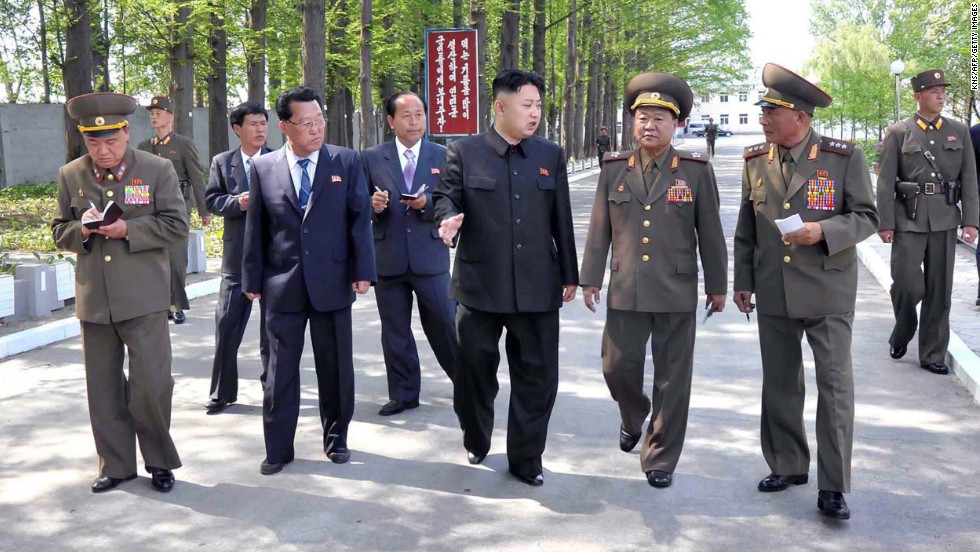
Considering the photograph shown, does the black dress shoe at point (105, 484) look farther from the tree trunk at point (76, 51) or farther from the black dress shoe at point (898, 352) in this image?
the tree trunk at point (76, 51)

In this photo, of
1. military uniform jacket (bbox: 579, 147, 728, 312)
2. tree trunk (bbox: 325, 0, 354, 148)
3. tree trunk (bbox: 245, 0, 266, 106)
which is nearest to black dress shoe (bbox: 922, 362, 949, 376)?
military uniform jacket (bbox: 579, 147, 728, 312)

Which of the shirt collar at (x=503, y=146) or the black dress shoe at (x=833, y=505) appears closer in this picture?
the black dress shoe at (x=833, y=505)

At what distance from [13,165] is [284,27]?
9.56 m

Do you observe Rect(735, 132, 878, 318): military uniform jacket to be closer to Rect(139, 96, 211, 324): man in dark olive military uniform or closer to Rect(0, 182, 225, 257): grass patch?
Rect(139, 96, 211, 324): man in dark olive military uniform

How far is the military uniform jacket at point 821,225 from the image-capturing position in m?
5.33

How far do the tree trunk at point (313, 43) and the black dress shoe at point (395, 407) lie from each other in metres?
8.90

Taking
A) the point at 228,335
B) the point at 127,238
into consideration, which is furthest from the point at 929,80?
the point at 127,238

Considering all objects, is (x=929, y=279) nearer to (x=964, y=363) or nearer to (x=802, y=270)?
(x=964, y=363)

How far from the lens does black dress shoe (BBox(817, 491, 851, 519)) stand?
202 inches

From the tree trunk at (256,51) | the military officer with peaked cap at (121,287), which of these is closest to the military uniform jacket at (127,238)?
the military officer with peaked cap at (121,287)

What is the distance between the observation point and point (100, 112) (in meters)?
5.62

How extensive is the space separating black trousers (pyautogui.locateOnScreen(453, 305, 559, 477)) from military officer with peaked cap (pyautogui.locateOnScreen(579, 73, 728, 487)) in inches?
14.2

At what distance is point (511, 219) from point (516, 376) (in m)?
0.86

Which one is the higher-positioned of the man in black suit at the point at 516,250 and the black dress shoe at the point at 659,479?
the man in black suit at the point at 516,250
